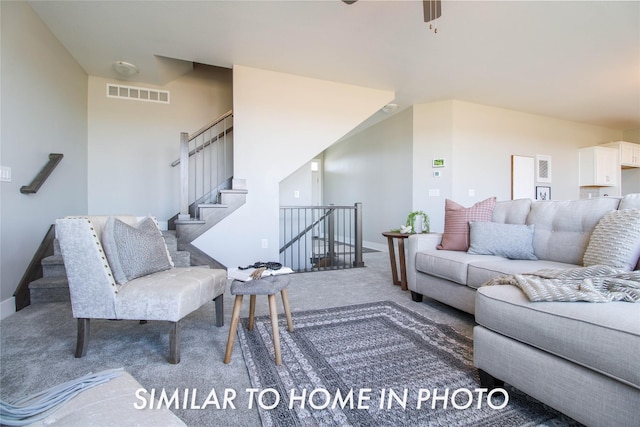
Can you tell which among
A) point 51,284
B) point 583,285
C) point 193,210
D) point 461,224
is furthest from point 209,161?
point 583,285

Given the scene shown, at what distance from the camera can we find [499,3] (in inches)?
102

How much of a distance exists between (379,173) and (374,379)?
5165mm

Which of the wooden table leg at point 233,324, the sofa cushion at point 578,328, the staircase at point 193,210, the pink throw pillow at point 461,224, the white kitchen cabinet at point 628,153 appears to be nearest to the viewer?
the sofa cushion at point 578,328

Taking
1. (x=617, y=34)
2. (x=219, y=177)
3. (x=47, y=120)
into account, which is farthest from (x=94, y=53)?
(x=617, y=34)

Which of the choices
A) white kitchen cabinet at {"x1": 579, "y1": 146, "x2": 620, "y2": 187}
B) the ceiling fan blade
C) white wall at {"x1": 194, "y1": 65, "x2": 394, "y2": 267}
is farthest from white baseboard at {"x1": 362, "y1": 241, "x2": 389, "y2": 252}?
white kitchen cabinet at {"x1": 579, "y1": 146, "x2": 620, "y2": 187}

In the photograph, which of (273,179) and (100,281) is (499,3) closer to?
(273,179)

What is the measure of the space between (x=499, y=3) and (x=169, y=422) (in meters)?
3.61

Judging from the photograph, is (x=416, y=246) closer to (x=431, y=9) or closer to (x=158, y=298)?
(x=431, y=9)

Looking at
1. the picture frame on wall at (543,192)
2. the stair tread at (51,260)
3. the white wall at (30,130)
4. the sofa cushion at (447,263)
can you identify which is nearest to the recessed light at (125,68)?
the white wall at (30,130)

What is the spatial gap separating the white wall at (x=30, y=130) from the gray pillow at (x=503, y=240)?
393 centimetres

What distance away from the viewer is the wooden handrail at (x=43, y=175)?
106 inches

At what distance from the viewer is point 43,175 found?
2906mm

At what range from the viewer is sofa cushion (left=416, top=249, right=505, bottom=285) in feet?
7.21

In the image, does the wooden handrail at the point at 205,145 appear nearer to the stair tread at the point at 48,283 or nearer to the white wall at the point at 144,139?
the white wall at the point at 144,139
